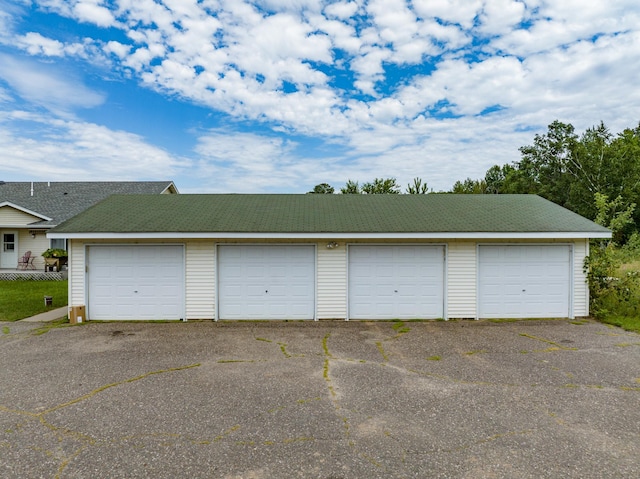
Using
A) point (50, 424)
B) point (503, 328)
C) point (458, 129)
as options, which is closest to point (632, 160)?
point (458, 129)

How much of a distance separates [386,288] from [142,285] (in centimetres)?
616

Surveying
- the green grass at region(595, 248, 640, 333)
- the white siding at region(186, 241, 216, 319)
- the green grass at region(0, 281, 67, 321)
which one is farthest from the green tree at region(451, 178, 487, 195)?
the green grass at region(0, 281, 67, 321)

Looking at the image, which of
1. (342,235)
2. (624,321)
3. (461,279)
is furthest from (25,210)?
(624,321)

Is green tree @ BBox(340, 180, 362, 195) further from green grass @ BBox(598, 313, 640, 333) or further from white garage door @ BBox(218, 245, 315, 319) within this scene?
green grass @ BBox(598, 313, 640, 333)

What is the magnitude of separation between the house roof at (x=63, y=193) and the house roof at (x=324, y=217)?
36.1 ft

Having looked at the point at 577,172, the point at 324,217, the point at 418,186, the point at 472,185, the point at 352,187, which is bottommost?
the point at 324,217

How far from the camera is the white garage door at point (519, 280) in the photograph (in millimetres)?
9031

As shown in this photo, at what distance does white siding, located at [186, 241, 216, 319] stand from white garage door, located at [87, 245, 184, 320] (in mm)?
198

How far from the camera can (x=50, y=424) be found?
379 centimetres

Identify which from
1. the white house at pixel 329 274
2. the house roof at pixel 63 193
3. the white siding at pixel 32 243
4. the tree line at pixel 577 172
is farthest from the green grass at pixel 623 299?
the white siding at pixel 32 243

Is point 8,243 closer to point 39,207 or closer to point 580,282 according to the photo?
point 39,207

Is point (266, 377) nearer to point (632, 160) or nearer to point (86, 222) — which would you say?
point (86, 222)

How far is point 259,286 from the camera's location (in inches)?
352

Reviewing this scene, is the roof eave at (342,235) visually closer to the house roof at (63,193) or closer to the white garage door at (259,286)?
the white garage door at (259,286)
